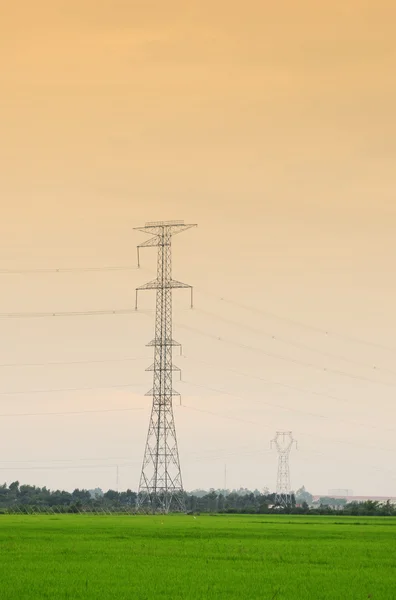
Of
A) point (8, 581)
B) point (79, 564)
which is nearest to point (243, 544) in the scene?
point (79, 564)

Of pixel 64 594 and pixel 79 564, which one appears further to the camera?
pixel 79 564

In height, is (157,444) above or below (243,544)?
above

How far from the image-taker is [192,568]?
121 feet

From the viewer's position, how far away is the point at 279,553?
149 feet

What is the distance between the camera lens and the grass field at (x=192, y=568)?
98.2 feet

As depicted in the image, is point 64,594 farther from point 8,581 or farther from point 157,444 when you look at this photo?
point 157,444

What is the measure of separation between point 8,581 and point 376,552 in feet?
68.5

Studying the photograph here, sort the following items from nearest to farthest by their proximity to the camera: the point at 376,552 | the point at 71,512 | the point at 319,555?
the point at 319,555 → the point at 376,552 → the point at 71,512

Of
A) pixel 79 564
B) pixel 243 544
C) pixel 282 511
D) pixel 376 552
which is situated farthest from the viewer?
pixel 282 511

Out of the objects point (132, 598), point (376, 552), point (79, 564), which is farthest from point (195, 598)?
point (376, 552)

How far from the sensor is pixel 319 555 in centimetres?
4481

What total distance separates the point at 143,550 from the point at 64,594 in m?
17.6

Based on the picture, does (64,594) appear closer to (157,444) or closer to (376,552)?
(376,552)

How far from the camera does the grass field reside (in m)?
29.9
